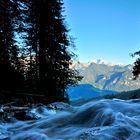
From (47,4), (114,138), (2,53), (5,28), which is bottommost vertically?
(114,138)

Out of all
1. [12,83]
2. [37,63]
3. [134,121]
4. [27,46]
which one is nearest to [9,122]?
[134,121]

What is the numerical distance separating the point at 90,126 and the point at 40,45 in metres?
29.1

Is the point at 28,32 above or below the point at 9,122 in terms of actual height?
above

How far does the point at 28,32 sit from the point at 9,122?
2674 centimetres

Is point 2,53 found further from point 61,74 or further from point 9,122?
point 9,122

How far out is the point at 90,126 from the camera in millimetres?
8266

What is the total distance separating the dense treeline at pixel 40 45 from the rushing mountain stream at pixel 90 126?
21208 millimetres

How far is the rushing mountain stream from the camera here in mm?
7223

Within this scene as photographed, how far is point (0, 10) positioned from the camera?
30578 mm

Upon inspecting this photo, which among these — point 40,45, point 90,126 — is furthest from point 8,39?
point 90,126

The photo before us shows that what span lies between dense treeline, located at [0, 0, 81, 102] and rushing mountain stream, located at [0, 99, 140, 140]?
21208mm

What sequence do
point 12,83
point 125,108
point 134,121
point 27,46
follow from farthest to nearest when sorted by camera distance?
point 27,46
point 12,83
point 125,108
point 134,121

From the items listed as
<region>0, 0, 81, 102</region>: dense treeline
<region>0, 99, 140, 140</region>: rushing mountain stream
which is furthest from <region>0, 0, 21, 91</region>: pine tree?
<region>0, 99, 140, 140</region>: rushing mountain stream

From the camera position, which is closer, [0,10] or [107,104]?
[107,104]
